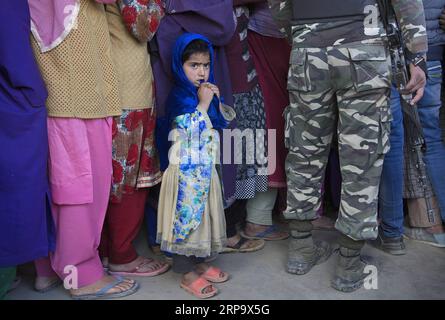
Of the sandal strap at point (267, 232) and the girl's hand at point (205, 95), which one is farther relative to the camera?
the sandal strap at point (267, 232)

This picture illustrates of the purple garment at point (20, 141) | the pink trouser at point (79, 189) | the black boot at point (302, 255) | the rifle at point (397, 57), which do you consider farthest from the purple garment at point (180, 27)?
the black boot at point (302, 255)

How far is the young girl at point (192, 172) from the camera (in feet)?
8.25

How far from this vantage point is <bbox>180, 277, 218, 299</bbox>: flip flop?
2.56m

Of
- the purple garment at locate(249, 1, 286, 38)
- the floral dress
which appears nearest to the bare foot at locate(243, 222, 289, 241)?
the floral dress

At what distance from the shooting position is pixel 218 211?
2584 mm

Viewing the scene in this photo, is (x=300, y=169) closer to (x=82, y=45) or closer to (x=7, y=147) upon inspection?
(x=82, y=45)

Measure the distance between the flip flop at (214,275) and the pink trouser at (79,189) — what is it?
0.55 metres

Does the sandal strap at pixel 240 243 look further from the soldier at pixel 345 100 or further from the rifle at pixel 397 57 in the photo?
the rifle at pixel 397 57

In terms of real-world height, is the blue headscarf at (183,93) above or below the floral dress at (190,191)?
above

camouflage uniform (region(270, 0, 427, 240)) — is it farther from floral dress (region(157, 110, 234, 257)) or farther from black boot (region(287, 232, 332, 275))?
floral dress (region(157, 110, 234, 257))

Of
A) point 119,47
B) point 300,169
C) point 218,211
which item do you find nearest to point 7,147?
point 119,47

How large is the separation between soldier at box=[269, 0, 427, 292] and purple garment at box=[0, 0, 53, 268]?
1226 millimetres

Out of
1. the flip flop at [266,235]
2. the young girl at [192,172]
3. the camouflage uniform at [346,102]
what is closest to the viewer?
the camouflage uniform at [346,102]

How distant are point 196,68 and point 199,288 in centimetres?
109
